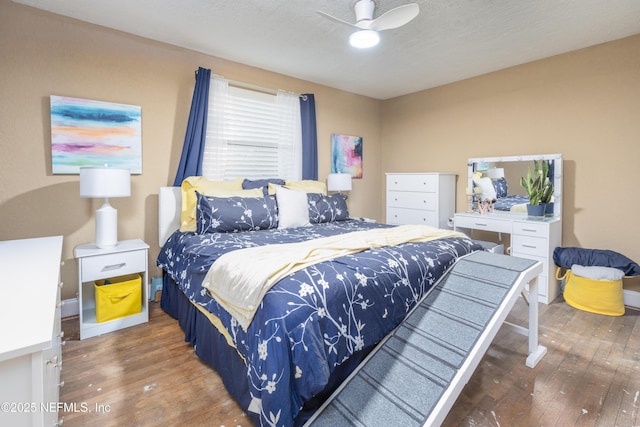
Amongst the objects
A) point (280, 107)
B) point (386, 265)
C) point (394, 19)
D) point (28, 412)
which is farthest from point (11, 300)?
point (280, 107)

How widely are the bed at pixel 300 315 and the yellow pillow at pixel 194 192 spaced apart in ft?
0.88

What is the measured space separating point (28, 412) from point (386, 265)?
148cm

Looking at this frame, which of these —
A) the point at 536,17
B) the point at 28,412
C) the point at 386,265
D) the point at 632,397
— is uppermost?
the point at 536,17

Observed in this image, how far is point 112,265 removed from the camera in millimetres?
2479

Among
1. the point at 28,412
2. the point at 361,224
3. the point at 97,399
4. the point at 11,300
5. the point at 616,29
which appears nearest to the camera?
the point at 28,412

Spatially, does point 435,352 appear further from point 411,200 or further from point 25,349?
point 411,200

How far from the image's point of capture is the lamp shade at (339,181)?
422 cm

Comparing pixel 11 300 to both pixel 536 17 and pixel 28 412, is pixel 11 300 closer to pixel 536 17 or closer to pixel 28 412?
pixel 28 412

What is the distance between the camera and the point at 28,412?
29.2 inches

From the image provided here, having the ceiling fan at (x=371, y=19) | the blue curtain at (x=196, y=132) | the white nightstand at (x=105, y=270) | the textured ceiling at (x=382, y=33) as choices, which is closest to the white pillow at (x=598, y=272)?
the textured ceiling at (x=382, y=33)

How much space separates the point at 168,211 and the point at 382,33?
2.56 m

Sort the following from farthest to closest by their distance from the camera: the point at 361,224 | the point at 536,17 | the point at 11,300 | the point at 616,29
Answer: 1. the point at 361,224
2. the point at 616,29
3. the point at 536,17
4. the point at 11,300

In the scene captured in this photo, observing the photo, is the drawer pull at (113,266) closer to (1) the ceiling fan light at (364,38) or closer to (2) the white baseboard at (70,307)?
(2) the white baseboard at (70,307)

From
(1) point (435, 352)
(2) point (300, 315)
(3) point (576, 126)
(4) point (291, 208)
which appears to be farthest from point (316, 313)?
(3) point (576, 126)
